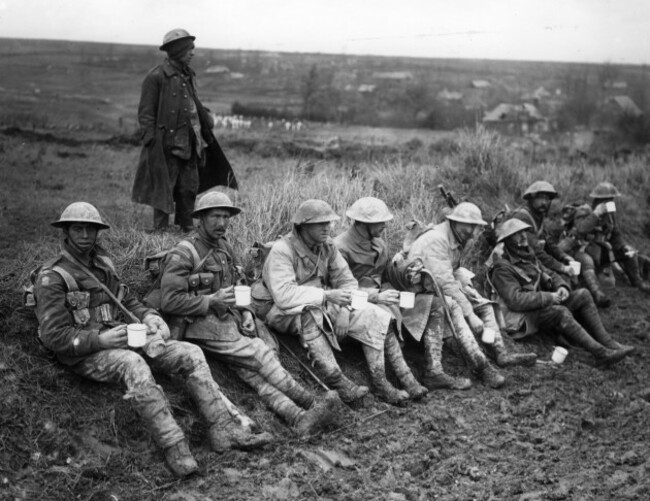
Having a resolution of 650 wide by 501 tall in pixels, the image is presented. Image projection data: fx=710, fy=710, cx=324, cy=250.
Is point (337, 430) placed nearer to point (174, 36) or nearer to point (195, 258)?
point (195, 258)

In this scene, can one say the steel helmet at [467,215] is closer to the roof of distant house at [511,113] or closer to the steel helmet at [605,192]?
the steel helmet at [605,192]

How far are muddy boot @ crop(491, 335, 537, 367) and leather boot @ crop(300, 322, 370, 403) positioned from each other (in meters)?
2.04

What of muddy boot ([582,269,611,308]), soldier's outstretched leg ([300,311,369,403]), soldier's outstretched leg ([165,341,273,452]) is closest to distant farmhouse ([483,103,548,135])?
muddy boot ([582,269,611,308])

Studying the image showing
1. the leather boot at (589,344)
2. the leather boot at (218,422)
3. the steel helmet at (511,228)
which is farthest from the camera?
the steel helmet at (511,228)

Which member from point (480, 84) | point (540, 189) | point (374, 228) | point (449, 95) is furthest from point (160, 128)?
point (480, 84)

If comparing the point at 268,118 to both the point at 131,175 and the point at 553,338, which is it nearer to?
the point at 131,175

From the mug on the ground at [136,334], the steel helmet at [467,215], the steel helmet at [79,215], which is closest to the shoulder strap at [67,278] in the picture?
the steel helmet at [79,215]

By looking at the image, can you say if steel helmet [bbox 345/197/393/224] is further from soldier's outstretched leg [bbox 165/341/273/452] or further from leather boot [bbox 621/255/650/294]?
leather boot [bbox 621/255/650/294]

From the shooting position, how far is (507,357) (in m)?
7.74

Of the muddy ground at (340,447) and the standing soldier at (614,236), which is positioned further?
the standing soldier at (614,236)

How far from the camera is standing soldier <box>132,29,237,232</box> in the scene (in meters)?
8.02

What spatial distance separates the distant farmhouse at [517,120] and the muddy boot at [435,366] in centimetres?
3086

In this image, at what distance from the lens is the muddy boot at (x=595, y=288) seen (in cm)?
1037

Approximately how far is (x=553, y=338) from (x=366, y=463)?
13.8ft
